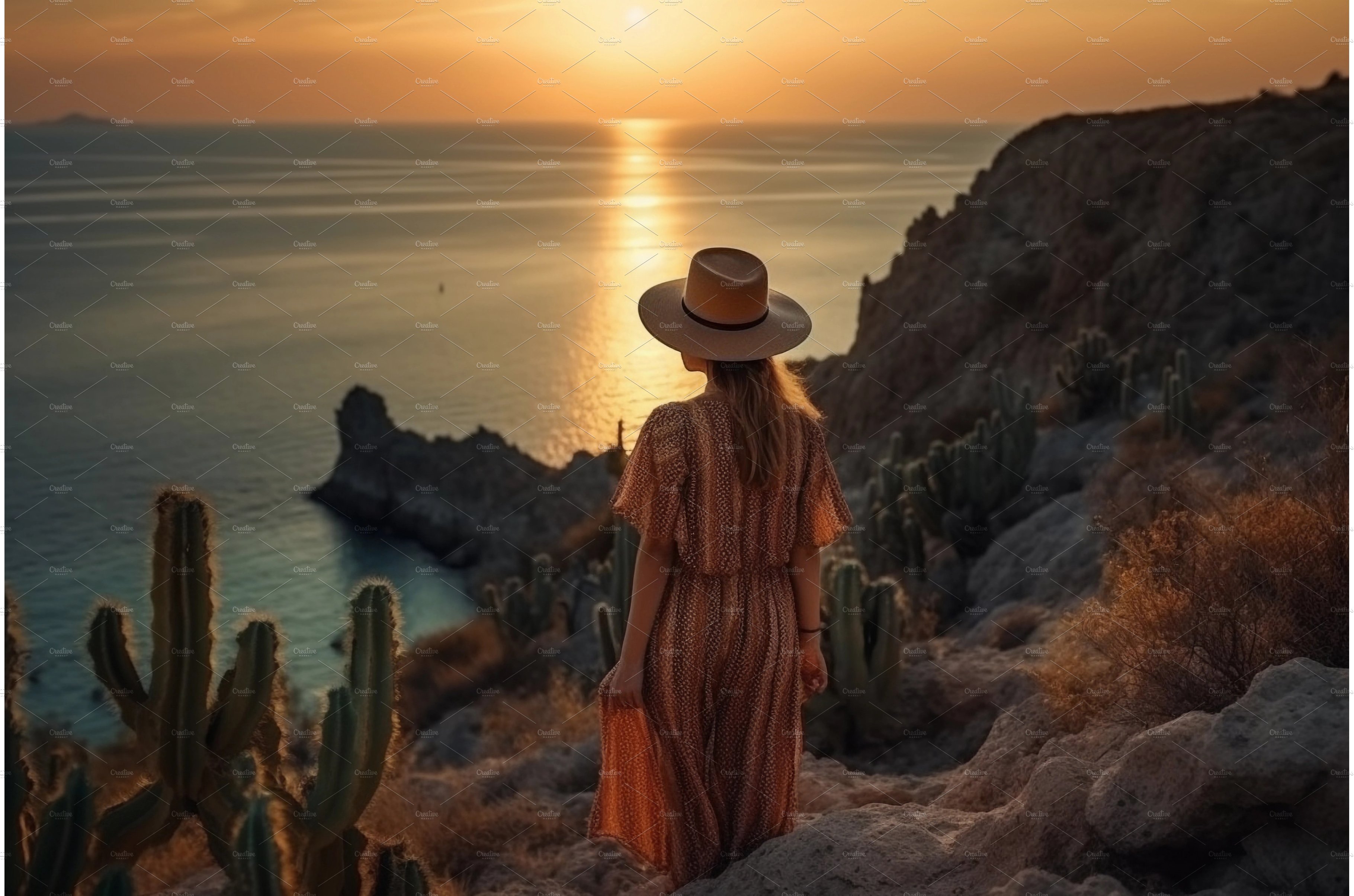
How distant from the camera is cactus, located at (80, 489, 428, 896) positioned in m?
3.79

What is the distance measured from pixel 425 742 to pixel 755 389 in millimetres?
7813

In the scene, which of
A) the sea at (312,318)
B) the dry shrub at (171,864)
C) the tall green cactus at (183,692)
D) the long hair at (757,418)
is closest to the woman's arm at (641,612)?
the long hair at (757,418)

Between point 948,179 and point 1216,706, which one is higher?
point 948,179

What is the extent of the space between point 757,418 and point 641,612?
0.63 metres

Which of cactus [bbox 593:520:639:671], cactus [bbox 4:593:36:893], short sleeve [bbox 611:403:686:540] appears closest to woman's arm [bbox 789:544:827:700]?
short sleeve [bbox 611:403:686:540]

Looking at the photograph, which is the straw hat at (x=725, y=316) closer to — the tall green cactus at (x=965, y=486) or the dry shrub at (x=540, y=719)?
the dry shrub at (x=540, y=719)

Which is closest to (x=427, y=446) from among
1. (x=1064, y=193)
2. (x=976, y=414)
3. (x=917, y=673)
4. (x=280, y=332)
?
(x=280, y=332)

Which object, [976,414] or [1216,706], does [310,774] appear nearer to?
[1216,706]

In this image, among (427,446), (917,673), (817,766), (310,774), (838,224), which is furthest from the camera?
(838,224)

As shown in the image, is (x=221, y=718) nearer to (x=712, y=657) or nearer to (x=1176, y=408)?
(x=712, y=657)

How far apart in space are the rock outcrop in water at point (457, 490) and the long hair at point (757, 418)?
1784cm

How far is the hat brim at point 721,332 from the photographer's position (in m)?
3.26

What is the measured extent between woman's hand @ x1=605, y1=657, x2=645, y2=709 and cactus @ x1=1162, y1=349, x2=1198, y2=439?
28.2ft

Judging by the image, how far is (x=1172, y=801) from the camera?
10.2ft
